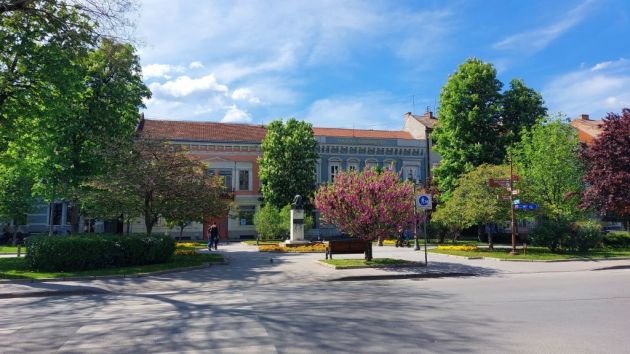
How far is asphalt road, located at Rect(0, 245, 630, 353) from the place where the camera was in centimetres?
675

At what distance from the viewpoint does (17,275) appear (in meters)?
15.2

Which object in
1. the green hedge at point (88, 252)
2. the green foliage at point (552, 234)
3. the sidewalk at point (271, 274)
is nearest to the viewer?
the sidewalk at point (271, 274)

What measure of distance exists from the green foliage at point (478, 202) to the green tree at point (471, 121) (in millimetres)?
9718

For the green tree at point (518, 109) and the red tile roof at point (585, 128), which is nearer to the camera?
the green tree at point (518, 109)

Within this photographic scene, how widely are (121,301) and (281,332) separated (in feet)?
18.8

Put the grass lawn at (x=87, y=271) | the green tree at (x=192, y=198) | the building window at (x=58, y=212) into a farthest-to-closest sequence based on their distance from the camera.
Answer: the building window at (x=58, y=212) < the green tree at (x=192, y=198) < the grass lawn at (x=87, y=271)

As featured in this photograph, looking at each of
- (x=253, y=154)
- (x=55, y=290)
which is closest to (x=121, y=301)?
(x=55, y=290)

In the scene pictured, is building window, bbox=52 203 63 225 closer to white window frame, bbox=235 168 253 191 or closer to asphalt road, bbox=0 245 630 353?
white window frame, bbox=235 168 253 191

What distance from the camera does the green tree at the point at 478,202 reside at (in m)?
26.4

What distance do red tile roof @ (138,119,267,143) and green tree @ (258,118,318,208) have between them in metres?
5.88

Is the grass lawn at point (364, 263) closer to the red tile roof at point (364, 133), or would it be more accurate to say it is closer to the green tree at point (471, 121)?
the green tree at point (471, 121)

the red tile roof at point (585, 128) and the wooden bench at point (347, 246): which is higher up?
the red tile roof at point (585, 128)

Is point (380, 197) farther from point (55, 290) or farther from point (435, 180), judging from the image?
point (435, 180)

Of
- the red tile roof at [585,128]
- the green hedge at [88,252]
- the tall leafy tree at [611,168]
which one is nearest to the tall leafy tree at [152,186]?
the green hedge at [88,252]
